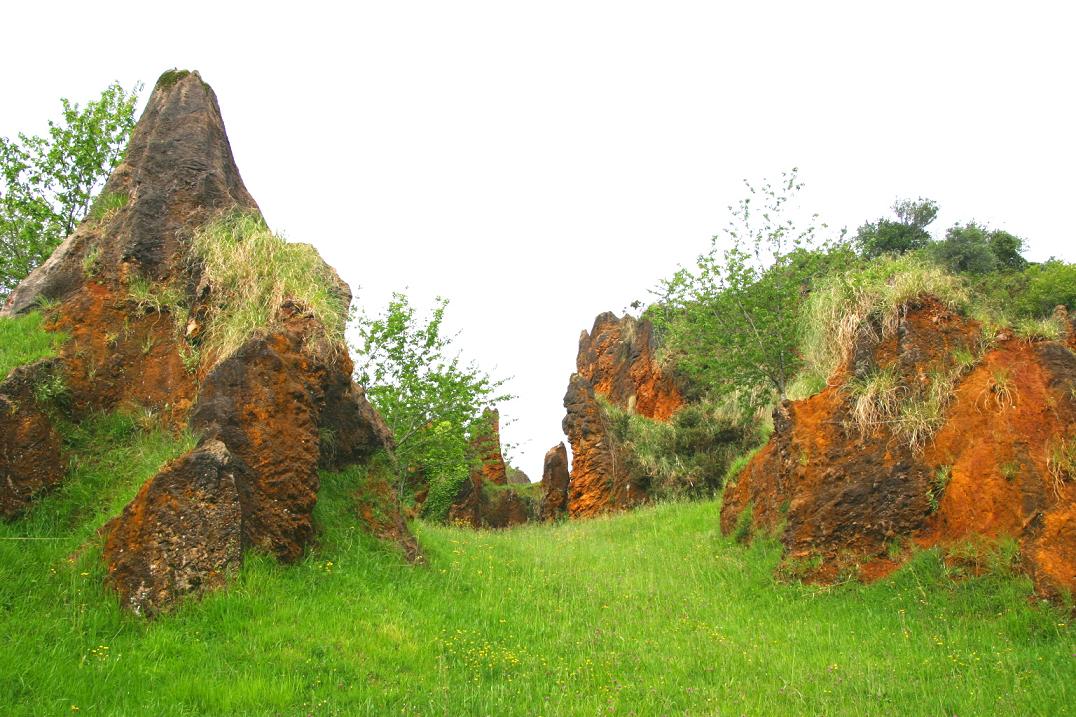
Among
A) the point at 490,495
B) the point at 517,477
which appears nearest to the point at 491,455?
the point at 490,495

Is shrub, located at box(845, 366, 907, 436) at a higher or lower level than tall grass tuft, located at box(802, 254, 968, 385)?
lower

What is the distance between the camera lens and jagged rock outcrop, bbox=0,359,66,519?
25.4ft

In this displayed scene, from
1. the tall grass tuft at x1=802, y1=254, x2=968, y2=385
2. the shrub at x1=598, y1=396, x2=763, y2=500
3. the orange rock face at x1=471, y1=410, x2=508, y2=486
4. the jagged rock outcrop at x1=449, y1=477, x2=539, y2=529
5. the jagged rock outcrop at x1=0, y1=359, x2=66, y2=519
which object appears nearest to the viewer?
the jagged rock outcrop at x1=0, y1=359, x2=66, y2=519

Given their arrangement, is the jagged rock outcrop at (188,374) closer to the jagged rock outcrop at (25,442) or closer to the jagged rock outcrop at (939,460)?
the jagged rock outcrop at (25,442)

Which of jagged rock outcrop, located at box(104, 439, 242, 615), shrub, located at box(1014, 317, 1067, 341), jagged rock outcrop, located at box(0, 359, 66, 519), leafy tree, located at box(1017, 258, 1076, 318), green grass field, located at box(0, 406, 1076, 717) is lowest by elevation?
green grass field, located at box(0, 406, 1076, 717)

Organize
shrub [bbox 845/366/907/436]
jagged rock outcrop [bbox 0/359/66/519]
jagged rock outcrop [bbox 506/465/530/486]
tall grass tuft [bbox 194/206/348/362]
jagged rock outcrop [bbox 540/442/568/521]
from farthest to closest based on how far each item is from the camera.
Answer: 1. jagged rock outcrop [bbox 506/465/530/486]
2. jagged rock outcrop [bbox 540/442/568/521]
3. shrub [bbox 845/366/907/436]
4. tall grass tuft [bbox 194/206/348/362]
5. jagged rock outcrop [bbox 0/359/66/519]

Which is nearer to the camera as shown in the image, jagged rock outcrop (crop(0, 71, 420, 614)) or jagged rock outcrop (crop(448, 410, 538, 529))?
jagged rock outcrop (crop(0, 71, 420, 614))

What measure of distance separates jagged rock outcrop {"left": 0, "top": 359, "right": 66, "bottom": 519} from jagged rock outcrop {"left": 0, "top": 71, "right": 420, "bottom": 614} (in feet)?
0.22

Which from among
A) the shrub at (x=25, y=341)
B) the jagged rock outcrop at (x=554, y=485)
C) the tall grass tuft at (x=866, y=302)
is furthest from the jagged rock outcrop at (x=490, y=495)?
the shrub at (x=25, y=341)

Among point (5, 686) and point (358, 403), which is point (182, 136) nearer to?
point (358, 403)

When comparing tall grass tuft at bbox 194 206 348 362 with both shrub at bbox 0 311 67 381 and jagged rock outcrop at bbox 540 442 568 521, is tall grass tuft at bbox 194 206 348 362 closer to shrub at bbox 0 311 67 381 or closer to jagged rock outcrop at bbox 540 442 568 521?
shrub at bbox 0 311 67 381

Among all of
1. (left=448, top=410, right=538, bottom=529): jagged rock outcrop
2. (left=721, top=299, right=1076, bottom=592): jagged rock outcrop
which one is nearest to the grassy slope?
(left=721, top=299, right=1076, bottom=592): jagged rock outcrop

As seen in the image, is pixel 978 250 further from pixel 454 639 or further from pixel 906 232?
pixel 454 639

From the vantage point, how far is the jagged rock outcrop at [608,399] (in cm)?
2650
